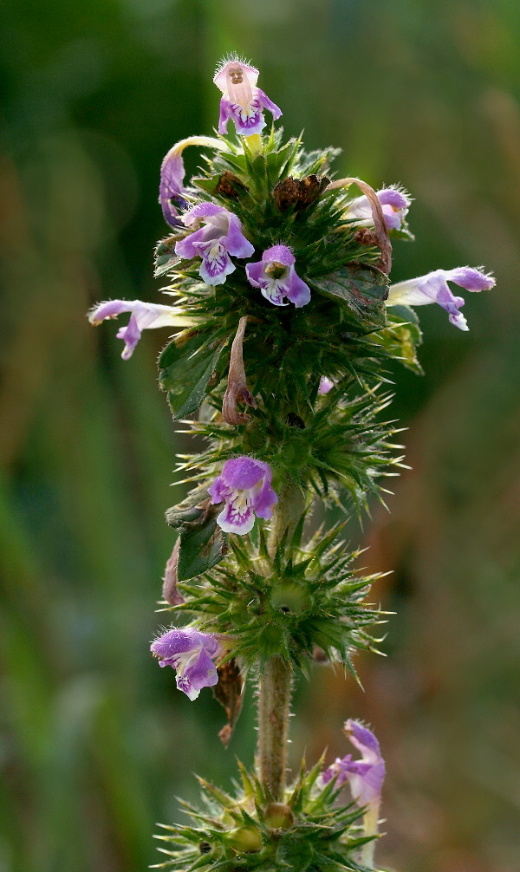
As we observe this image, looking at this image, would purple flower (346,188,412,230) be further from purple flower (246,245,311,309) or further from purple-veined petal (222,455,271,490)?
purple-veined petal (222,455,271,490)

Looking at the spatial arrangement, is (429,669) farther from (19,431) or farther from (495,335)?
(19,431)

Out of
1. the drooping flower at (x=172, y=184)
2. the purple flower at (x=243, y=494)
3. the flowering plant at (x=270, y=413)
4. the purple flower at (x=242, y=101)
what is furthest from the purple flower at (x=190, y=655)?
the purple flower at (x=242, y=101)

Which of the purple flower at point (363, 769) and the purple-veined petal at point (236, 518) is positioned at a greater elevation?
the purple-veined petal at point (236, 518)

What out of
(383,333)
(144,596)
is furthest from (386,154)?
(383,333)

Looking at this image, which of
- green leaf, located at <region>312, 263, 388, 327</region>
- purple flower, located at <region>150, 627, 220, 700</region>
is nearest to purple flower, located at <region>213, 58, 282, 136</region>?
green leaf, located at <region>312, 263, 388, 327</region>

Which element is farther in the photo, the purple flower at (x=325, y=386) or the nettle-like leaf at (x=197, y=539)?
the purple flower at (x=325, y=386)

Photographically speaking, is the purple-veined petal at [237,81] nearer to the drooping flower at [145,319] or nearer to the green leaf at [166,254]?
the green leaf at [166,254]

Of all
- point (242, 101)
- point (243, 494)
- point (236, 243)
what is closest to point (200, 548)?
point (243, 494)

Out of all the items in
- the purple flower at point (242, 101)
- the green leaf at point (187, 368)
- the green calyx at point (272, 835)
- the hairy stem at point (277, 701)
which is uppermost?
the purple flower at point (242, 101)
